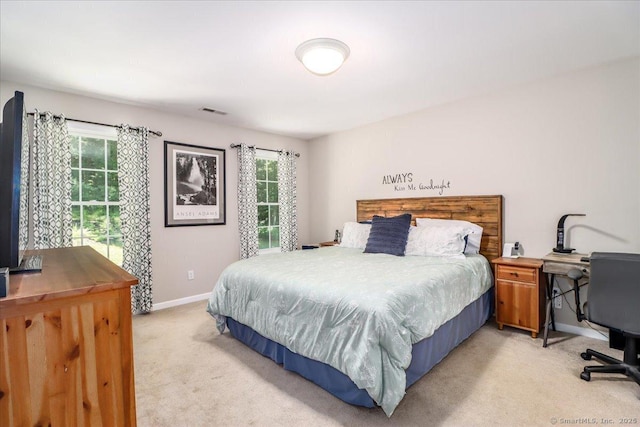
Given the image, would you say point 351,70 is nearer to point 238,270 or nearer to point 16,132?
point 238,270

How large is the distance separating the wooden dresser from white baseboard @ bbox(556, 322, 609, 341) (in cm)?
363

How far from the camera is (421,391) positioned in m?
2.06

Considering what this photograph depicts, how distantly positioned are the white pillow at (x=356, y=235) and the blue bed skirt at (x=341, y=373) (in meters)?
1.43

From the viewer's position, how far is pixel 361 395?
183cm

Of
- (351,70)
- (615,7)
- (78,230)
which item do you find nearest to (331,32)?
(351,70)

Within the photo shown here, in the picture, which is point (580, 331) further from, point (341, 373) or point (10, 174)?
point (10, 174)

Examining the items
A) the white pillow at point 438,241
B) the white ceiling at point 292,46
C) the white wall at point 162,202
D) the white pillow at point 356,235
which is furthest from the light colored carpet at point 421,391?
the white ceiling at point 292,46

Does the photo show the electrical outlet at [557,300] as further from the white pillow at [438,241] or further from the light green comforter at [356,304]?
the white pillow at [438,241]

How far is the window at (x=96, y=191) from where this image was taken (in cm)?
335

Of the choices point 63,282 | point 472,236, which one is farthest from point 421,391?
point 63,282

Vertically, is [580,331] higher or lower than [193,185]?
lower

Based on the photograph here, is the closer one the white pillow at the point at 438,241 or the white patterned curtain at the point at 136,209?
the white pillow at the point at 438,241

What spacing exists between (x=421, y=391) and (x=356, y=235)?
2129mm

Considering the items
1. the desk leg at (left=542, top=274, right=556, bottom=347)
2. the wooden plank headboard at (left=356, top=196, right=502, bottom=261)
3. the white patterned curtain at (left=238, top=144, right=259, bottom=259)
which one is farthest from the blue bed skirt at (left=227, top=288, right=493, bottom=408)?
the white patterned curtain at (left=238, top=144, right=259, bottom=259)
